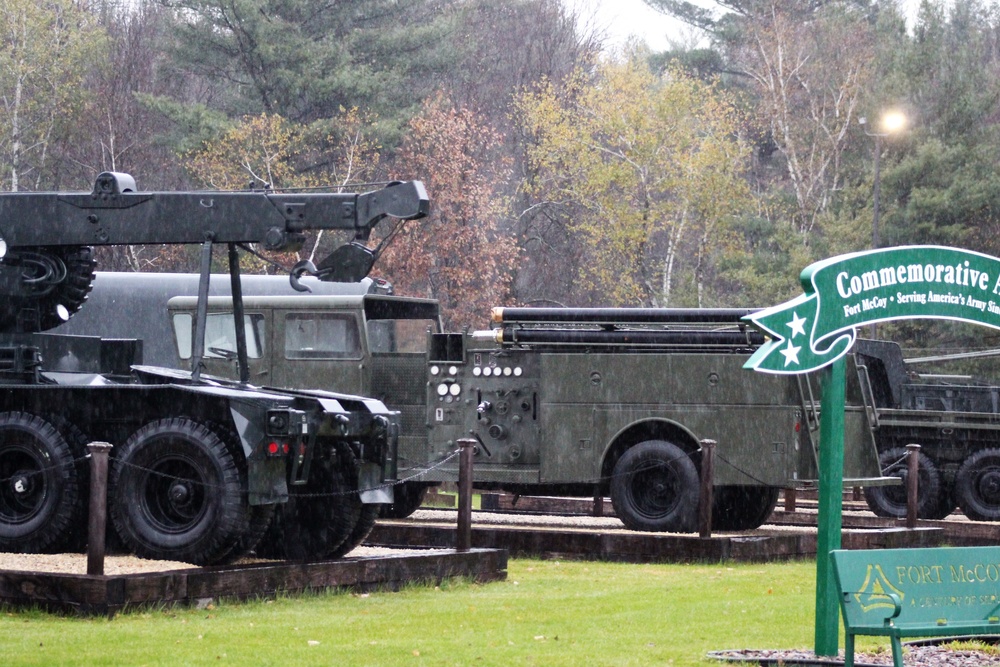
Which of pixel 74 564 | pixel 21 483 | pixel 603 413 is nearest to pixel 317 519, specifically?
pixel 74 564

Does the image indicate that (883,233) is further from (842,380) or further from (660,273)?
(842,380)

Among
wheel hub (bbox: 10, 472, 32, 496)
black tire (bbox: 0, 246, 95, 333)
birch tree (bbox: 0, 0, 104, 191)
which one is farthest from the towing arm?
birch tree (bbox: 0, 0, 104, 191)

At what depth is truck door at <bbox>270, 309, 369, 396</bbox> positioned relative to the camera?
16.4 metres

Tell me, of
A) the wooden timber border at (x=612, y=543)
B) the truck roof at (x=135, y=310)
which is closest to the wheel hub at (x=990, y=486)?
the wooden timber border at (x=612, y=543)

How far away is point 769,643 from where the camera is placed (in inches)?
384

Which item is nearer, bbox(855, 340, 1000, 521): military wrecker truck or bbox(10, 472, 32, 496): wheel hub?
bbox(10, 472, 32, 496): wheel hub

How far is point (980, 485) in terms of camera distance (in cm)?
2108

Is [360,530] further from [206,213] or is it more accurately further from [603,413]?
[603,413]

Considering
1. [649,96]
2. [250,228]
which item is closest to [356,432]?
[250,228]

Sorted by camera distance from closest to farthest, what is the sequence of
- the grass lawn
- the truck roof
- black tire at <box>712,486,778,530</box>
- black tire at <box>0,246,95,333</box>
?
the grass lawn
black tire at <box>0,246,95,333</box>
black tire at <box>712,486,778,530</box>
the truck roof

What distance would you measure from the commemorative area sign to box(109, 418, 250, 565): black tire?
4.17 m

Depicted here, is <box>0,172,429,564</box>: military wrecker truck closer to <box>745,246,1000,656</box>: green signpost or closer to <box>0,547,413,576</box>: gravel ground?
<box>0,547,413,576</box>: gravel ground

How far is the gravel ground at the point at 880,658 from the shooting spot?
28.2 feet

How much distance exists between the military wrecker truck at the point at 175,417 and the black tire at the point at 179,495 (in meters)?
0.01
